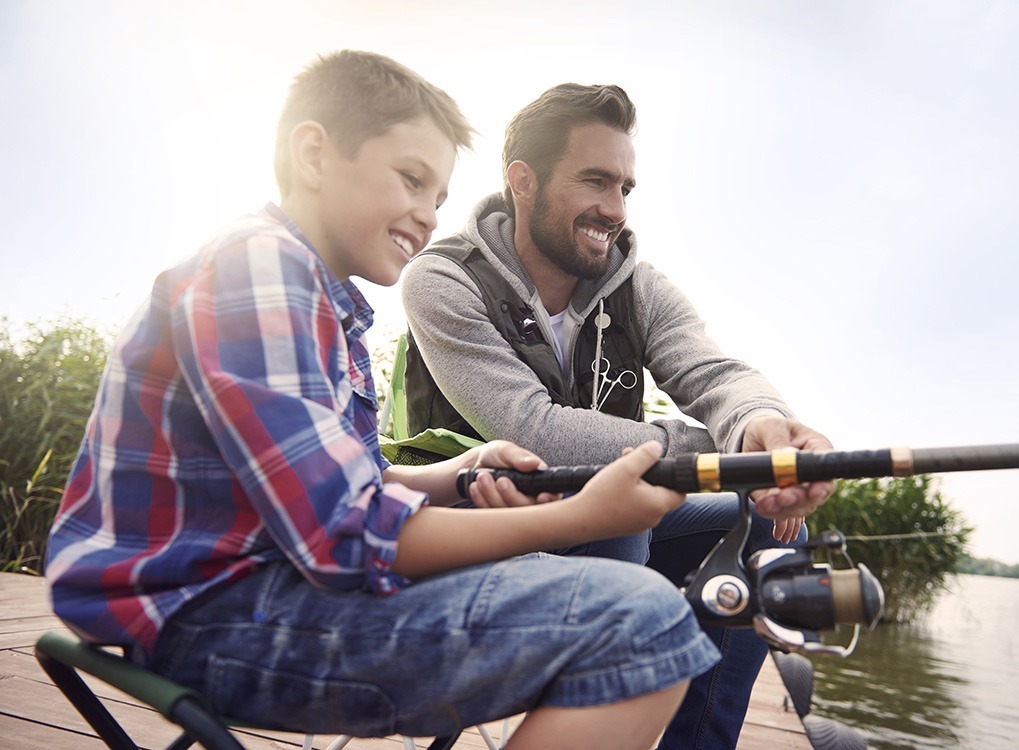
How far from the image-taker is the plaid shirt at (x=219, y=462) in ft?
3.07

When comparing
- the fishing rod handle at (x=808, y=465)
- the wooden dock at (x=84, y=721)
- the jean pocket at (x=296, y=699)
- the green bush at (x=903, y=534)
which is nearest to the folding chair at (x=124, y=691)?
the jean pocket at (x=296, y=699)

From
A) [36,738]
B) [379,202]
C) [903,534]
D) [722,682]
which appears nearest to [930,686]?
[903,534]

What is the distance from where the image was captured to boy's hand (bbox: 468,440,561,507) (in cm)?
125

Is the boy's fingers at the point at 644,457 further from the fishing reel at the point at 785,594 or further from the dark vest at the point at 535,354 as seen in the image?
the dark vest at the point at 535,354

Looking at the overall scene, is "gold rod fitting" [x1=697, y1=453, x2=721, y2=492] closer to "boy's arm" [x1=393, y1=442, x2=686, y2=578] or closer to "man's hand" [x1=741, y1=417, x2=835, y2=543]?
"boy's arm" [x1=393, y1=442, x2=686, y2=578]

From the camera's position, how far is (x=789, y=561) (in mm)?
1094

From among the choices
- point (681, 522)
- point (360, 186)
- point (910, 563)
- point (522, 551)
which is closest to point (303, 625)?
point (522, 551)

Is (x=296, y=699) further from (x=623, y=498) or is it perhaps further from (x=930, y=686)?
(x=930, y=686)

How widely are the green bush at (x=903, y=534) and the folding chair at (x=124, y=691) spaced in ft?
29.6

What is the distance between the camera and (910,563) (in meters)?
9.39

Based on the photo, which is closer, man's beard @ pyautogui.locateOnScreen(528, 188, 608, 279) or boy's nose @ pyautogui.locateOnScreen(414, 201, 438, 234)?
boy's nose @ pyautogui.locateOnScreen(414, 201, 438, 234)

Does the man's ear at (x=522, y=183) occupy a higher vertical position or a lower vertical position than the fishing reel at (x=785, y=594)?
higher

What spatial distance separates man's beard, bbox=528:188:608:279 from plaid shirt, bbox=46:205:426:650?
1.34 meters

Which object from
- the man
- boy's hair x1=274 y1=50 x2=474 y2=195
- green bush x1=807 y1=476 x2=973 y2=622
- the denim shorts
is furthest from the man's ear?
green bush x1=807 y1=476 x2=973 y2=622
